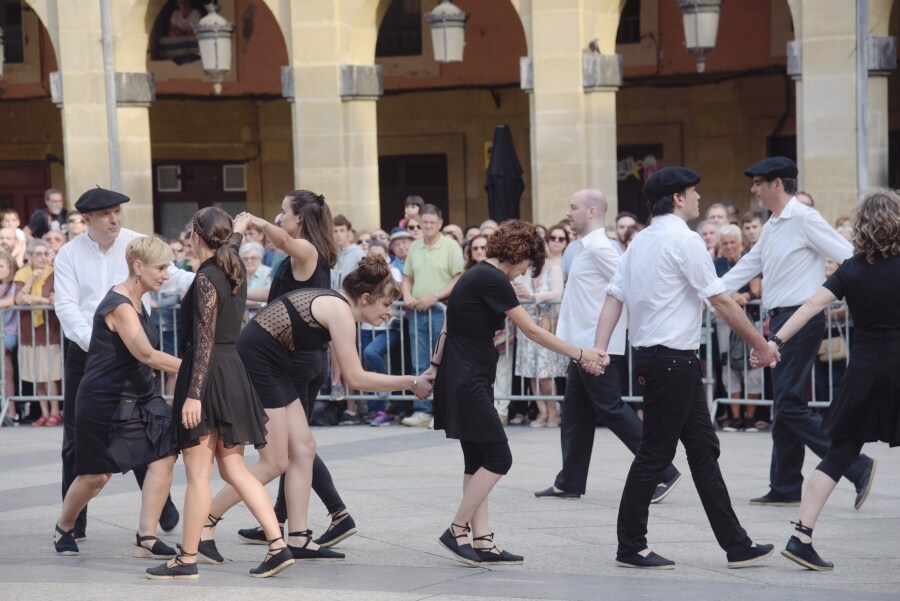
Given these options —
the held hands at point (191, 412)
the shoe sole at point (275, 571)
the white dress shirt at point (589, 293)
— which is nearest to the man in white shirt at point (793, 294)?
the white dress shirt at point (589, 293)

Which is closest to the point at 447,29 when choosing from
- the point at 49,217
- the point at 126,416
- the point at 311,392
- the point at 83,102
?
the point at 83,102

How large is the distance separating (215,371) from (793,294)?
3.51 meters

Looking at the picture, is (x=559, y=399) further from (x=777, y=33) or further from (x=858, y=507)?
(x=777, y=33)

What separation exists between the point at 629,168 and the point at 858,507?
1518 centimetres

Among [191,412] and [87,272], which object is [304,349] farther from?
[87,272]

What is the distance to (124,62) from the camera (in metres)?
20.2

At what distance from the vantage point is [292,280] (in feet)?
26.0

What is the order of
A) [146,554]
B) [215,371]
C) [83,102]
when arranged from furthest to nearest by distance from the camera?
1. [83,102]
2. [146,554]
3. [215,371]

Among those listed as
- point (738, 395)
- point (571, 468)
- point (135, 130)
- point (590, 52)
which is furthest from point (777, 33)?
point (571, 468)

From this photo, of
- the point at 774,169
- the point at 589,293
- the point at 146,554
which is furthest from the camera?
the point at 589,293

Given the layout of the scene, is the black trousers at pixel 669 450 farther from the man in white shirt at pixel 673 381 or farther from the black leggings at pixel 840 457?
the black leggings at pixel 840 457

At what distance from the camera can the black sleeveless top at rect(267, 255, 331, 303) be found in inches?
310

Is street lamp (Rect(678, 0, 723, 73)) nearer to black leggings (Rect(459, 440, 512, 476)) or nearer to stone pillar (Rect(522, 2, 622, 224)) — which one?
stone pillar (Rect(522, 2, 622, 224))

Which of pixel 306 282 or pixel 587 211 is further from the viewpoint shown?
pixel 587 211
